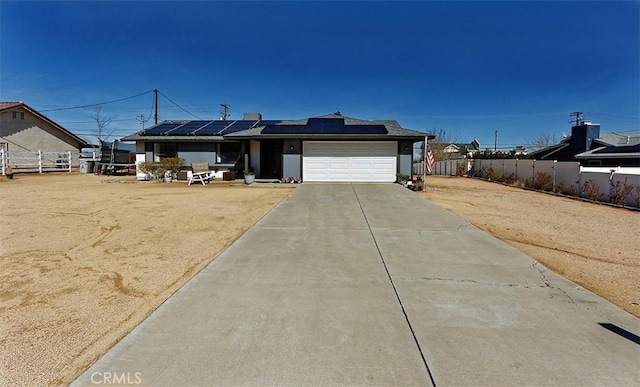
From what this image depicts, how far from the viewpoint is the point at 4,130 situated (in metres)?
27.1

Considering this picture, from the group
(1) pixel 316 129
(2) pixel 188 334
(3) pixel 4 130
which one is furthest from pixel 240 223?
(3) pixel 4 130

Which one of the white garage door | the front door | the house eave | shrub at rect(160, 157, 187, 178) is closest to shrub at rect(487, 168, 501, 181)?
the white garage door

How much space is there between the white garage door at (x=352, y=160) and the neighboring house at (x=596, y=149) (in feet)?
56.4

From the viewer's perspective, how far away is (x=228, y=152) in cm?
2009

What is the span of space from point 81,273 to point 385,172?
15.2 m

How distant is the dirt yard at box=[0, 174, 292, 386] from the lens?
268 cm

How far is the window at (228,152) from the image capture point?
65.3ft

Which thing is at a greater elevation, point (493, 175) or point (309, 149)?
point (309, 149)

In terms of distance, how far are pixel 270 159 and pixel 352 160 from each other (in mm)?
6052

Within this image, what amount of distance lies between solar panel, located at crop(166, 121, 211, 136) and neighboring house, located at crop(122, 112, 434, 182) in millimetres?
58

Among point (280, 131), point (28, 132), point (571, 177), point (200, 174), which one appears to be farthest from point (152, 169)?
point (571, 177)

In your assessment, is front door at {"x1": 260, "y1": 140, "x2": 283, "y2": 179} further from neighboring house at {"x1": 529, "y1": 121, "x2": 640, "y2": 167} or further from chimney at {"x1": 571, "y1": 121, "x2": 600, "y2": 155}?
chimney at {"x1": 571, "y1": 121, "x2": 600, "y2": 155}

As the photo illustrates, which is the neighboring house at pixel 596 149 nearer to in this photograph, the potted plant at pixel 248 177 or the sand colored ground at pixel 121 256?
the sand colored ground at pixel 121 256

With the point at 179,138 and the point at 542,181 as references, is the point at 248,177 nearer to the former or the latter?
the point at 179,138
